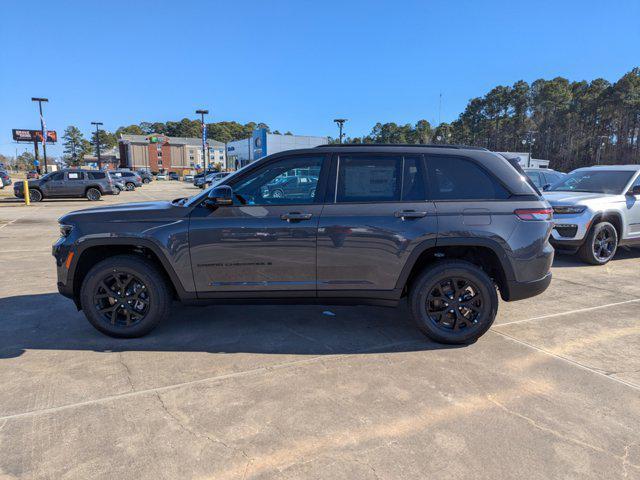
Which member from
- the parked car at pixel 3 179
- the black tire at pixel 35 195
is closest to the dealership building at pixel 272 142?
the parked car at pixel 3 179

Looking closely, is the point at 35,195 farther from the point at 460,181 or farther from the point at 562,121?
the point at 562,121

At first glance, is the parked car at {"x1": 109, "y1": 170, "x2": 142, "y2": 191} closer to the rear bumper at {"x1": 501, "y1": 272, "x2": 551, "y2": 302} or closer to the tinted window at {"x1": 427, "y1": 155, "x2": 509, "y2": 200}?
the tinted window at {"x1": 427, "y1": 155, "x2": 509, "y2": 200}

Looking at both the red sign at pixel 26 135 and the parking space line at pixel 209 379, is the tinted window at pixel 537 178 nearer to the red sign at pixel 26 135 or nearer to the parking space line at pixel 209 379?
the parking space line at pixel 209 379

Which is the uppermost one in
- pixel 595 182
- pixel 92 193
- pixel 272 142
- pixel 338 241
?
pixel 272 142

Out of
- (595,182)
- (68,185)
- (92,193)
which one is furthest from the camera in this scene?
(92,193)

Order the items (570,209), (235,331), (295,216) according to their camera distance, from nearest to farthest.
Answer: (295,216) < (235,331) < (570,209)

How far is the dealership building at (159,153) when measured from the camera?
110 meters

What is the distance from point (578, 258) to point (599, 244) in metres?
0.45

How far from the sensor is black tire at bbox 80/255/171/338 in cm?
396

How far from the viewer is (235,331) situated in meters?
4.30

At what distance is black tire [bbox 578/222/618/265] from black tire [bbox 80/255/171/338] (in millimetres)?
6970

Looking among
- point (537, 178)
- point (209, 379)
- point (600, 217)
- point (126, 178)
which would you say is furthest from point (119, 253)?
point (126, 178)

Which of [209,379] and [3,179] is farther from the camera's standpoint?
[3,179]

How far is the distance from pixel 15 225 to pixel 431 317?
13.8 meters
